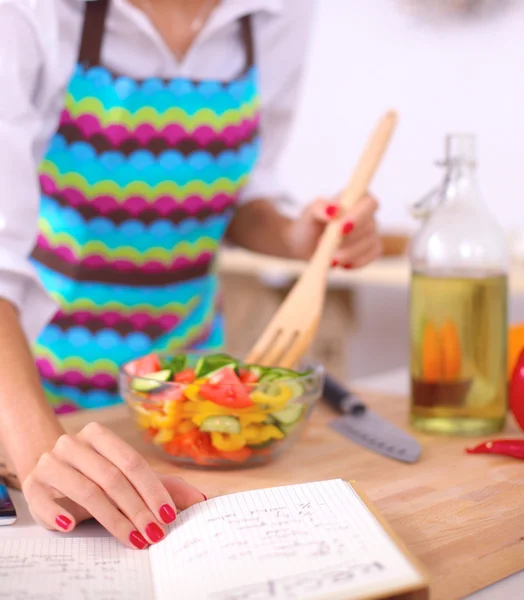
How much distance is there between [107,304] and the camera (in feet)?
4.04

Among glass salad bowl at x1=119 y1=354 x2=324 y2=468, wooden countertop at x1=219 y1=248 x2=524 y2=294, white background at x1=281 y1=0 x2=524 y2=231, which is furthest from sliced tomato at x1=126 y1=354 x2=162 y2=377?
white background at x1=281 y1=0 x2=524 y2=231

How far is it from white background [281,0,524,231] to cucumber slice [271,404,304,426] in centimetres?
174

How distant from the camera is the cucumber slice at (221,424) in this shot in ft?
2.58

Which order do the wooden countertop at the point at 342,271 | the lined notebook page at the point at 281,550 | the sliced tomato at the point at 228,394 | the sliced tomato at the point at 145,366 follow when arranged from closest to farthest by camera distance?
the lined notebook page at the point at 281,550 → the sliced tomato at the point at 228,394 → the sliced tomato at the point at 145,366 → the wooden countertop at the point at 342,271

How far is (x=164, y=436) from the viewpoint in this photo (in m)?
0.82

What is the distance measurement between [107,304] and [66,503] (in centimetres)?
58

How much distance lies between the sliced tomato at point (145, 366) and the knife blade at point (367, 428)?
235 millimetres

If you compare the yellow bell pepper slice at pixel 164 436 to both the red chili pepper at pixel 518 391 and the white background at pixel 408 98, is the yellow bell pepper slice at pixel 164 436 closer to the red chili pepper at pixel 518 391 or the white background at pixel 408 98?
the red chili pepper at pixel 518 391

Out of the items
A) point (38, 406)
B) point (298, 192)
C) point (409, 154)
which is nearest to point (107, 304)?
point (38, 406)

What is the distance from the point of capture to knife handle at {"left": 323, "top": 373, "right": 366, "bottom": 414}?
102 centimetres

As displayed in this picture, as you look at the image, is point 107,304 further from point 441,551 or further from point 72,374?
point 441,551

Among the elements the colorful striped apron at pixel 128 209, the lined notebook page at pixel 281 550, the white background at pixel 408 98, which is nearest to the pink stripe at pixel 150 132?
the colorful striped apron at pixel 128 209

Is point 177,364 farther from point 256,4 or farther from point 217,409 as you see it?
point 256,4

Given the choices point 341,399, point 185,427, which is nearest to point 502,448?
point 341,399
